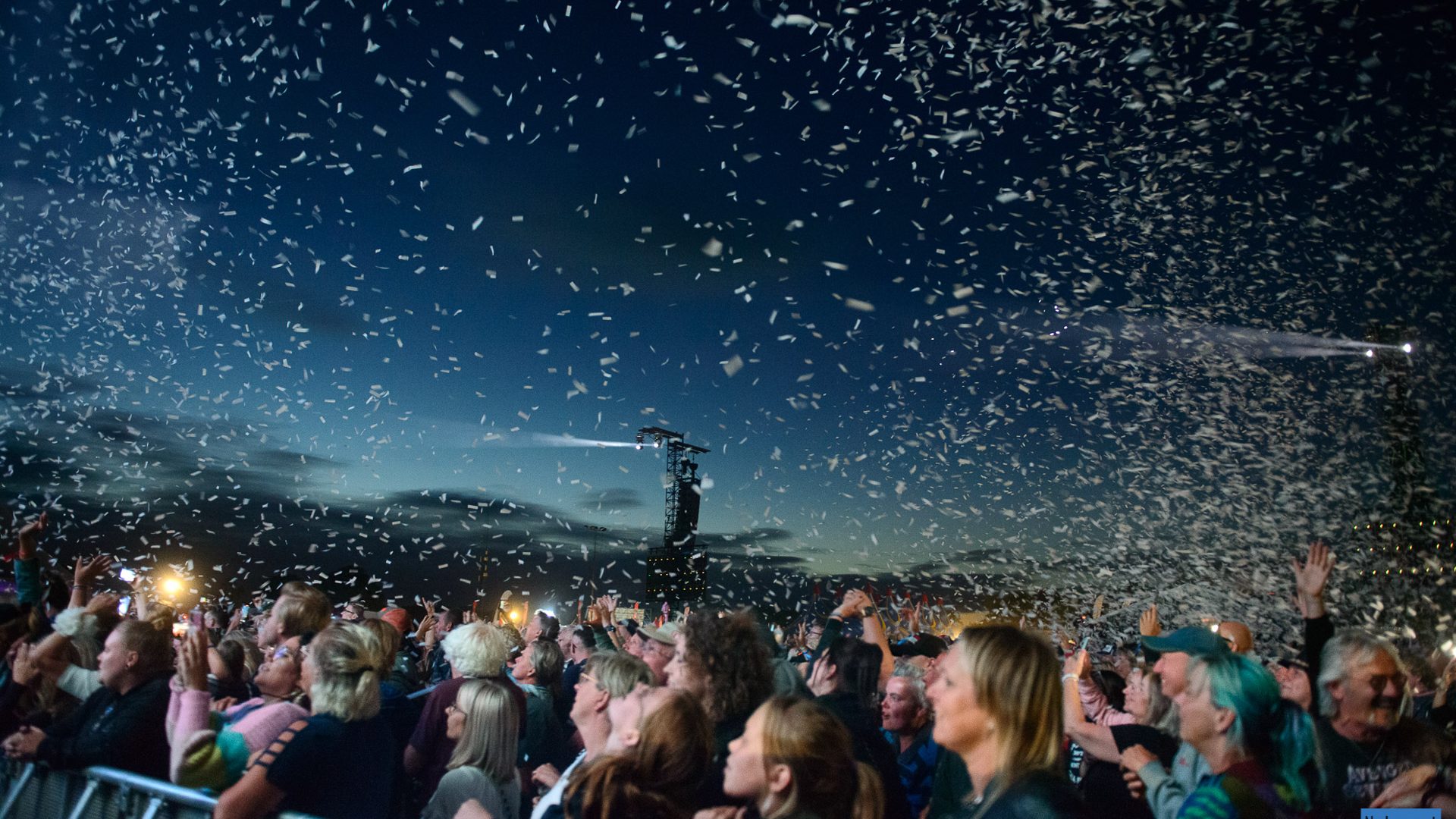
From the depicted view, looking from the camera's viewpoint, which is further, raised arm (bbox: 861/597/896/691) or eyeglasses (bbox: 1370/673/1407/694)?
raised arm (bbox: 861/597/896/691)

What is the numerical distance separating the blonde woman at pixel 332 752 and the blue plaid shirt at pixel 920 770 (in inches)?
102

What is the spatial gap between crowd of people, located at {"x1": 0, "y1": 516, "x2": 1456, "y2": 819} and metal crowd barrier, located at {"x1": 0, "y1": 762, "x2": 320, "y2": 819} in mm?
101

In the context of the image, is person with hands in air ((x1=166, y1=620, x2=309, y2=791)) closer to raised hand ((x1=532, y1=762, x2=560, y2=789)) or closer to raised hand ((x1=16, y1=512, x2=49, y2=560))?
raised hand ((x1=532, y1=762, x2=560, y2=789))

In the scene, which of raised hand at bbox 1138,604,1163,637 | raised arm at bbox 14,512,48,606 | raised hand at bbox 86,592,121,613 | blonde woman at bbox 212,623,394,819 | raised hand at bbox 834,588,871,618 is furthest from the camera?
raised arm at bbox 14,512,48,606

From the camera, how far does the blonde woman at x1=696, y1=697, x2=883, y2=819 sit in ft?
8.50

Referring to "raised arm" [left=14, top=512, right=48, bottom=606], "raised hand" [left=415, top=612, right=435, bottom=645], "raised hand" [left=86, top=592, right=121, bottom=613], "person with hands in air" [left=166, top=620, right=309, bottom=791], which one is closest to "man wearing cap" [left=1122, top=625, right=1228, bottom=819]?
"person with hands in air" [left=166, top=620, right=309, bottom=791]

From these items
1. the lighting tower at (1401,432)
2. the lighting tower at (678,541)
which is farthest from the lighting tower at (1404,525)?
the lighting tower at (678,541)

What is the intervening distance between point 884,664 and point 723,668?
7.33ft

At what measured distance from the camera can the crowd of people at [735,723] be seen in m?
2.58

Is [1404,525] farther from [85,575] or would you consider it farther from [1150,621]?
[85,575]

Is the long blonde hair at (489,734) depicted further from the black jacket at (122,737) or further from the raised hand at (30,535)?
the raised hand at (30,535)

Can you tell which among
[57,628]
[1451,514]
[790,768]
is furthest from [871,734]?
[1451,514]

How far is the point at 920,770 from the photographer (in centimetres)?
468

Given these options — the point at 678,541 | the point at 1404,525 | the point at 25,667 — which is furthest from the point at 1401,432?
the point at 25,667
